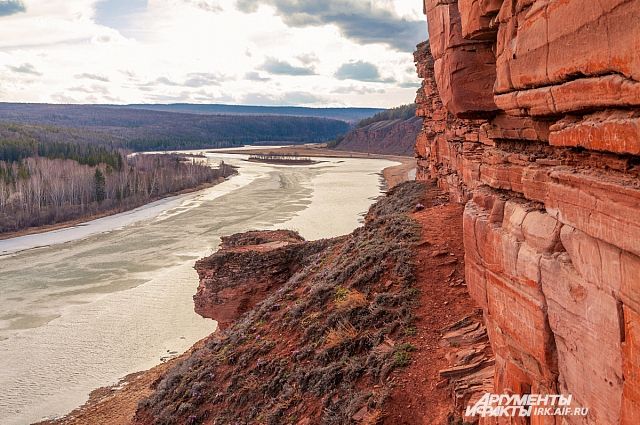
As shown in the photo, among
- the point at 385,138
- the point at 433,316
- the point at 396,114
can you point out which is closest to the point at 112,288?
the point at 433,316

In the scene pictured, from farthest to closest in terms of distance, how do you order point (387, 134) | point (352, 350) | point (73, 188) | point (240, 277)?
point (387, 134)
point (73, 188)
point (240, 277)
point (352, 350)

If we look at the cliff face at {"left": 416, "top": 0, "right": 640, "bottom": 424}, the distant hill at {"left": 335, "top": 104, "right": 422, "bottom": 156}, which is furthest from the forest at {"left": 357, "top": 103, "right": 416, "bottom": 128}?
the cliff face at {"left": 416, "top": 0, "right": 640, "bottom": 424}

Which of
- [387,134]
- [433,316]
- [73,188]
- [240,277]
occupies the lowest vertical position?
[240,277]

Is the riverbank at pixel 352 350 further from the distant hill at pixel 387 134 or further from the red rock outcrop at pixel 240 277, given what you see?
the distant hill at pixel 387 134

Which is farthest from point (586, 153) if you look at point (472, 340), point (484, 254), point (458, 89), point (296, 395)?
point (296, 395)

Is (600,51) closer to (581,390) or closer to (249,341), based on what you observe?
(581,390)

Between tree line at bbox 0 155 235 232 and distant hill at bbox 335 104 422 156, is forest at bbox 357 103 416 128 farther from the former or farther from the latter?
tree line at bbox 0 155 235 232

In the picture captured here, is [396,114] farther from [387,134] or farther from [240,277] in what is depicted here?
[240,277]
